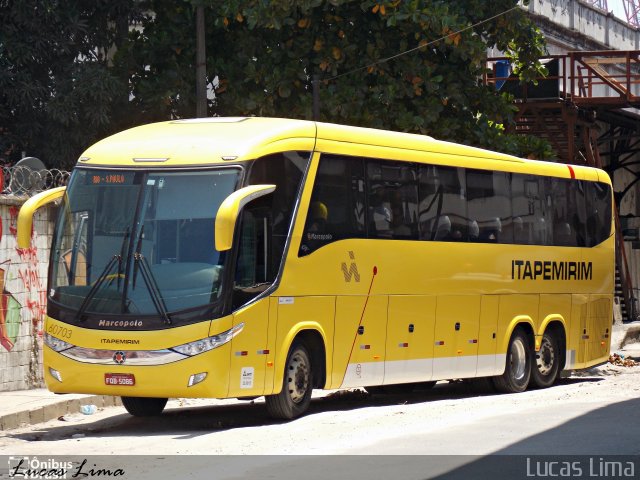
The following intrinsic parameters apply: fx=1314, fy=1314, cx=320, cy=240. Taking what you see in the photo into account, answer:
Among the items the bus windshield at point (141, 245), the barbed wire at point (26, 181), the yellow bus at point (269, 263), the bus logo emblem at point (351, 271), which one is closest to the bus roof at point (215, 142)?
the yellow bus at point (269, 263)

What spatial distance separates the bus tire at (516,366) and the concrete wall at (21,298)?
6.56 m

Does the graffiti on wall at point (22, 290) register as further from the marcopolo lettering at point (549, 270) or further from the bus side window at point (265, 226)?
the marcopolo lettering at point (549, 270)

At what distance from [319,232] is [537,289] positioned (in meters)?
5.94

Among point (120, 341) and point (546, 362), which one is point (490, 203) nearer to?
point (546, 362)

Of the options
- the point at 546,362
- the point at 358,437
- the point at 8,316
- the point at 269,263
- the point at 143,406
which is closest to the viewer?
the point at 358,437

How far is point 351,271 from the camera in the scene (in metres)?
15.2

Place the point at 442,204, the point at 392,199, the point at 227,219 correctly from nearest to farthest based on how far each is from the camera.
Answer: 1. the point at 227,219
2. the point at 392,199
3. the point at 442,204

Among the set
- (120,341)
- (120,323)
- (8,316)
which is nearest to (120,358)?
(120,341)

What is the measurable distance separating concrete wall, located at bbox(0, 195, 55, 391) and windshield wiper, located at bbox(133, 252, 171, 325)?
4214mm

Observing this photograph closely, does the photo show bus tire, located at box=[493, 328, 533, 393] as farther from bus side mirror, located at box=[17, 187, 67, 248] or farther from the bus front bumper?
bus side mirror, located at box=[17, 187, 67, 248]

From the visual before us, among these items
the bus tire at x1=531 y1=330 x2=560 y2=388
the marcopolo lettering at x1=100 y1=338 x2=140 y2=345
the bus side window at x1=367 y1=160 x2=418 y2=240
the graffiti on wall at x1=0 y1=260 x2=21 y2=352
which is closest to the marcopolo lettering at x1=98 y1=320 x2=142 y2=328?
the marcopolo lettering at x1=100 y1=338 x2=140 y2=345

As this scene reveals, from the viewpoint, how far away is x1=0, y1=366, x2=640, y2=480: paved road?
10.2m

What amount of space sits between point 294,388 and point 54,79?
12673 mm

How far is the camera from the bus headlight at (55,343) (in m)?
13.5
